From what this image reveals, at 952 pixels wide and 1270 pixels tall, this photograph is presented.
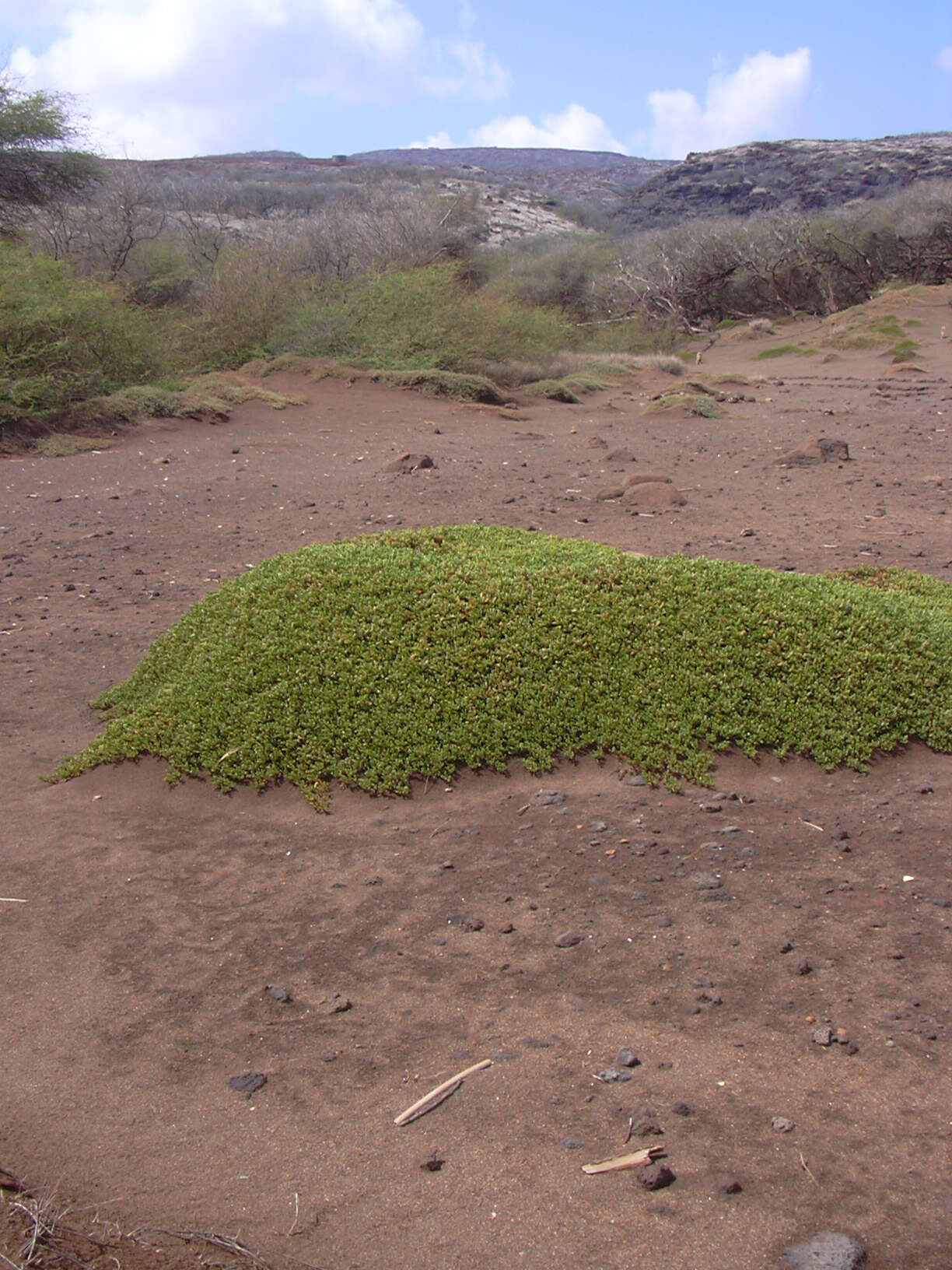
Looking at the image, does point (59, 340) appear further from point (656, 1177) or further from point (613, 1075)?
point (656, 1177)

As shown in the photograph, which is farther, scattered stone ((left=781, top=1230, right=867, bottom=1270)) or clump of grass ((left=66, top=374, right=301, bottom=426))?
clump of grass ((left=66, top=374, right=301, bottom=426))

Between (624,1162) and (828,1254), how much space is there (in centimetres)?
45

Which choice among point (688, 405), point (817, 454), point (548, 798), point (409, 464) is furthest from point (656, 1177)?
point (688, 405)

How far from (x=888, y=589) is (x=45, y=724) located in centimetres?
440

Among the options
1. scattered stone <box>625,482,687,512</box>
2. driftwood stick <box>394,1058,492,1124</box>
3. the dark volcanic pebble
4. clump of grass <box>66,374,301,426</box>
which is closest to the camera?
driftwood stick <box>394,1058,492,1124</box>

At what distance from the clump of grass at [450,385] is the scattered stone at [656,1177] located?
1594 cm

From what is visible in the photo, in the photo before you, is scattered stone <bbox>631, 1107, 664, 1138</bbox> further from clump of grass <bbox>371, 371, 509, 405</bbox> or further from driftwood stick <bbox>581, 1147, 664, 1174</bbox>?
clump of grass <bbox>371, 371, 509, 405</bbox>

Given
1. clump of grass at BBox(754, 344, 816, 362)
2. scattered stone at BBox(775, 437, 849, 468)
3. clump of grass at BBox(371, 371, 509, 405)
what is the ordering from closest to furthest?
scattered stone at BBox(775, 437, 849, 468)
clump of grass at BBox(371, 371, 509, 405)
clump of grass at BBox(754, 344, 816, 362)

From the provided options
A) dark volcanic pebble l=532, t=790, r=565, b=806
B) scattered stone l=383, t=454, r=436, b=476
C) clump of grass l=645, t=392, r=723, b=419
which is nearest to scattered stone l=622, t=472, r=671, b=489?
scattered stone l=383, t=454, r=436, b=476

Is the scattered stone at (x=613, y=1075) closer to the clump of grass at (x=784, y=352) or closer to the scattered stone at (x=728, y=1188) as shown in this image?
the scattered stone at (x=728, y=1188)

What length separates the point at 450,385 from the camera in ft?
57.8

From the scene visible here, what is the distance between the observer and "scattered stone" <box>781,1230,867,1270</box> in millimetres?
2023

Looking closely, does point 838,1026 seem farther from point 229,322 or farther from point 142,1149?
Answer: point 229,322

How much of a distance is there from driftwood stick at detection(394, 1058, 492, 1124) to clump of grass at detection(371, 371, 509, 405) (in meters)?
15.5
